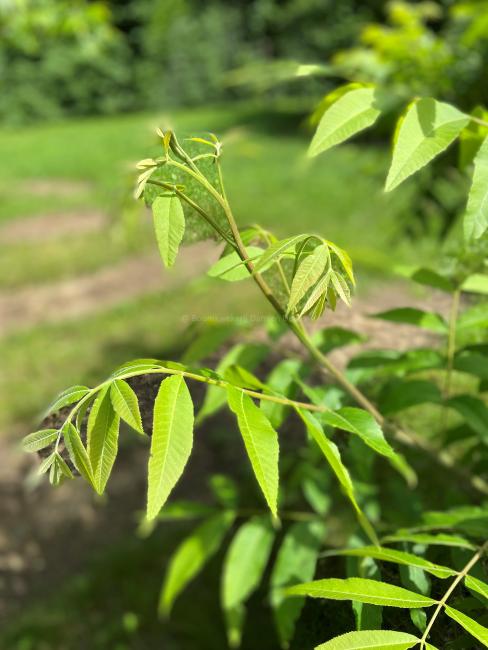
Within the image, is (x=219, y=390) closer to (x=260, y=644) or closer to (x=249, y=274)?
(x=249, y=274)

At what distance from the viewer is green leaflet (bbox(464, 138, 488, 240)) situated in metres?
0.84

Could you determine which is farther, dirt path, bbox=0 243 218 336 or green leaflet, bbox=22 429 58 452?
dirt path, bbox=0 243 218 336

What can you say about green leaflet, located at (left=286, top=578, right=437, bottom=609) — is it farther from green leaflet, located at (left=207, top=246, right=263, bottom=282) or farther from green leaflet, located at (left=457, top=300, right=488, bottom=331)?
green leaflet, located at (left=457, top=300, right=488, bottom=331)

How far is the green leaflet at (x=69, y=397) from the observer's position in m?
0.79

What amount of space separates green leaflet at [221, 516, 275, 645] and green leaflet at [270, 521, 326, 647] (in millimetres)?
75

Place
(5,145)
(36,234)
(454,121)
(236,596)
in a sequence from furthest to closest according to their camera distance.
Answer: (5,145) < (36,234) < (236,596) < (454,121)

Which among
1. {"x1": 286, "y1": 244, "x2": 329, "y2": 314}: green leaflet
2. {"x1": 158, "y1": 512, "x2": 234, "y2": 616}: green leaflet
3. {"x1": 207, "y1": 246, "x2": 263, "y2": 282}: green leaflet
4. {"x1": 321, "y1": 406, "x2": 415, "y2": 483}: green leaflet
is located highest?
{"x1": 286, "y1": 244, "x2": 329, "y2": 314}: green leaflet

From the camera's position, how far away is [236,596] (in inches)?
61.2

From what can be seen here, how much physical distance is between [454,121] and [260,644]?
6.37ft

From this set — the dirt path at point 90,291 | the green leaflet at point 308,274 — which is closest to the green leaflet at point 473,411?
the green leaflet at point 308,274

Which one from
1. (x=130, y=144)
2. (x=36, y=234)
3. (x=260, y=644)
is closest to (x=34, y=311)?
(x=36, y=234)

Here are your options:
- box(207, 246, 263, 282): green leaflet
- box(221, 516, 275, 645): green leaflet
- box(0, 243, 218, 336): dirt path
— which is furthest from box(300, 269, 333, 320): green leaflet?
box(0, 243, 218, 336): dirt path

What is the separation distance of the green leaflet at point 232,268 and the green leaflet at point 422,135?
191 mm

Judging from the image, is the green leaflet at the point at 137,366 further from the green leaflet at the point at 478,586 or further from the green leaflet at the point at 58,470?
the green leaflet at the point at 478,586
